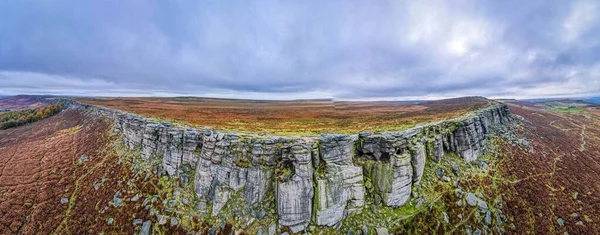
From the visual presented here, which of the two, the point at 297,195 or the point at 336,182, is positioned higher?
the point at 336,182

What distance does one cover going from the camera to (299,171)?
22672mm

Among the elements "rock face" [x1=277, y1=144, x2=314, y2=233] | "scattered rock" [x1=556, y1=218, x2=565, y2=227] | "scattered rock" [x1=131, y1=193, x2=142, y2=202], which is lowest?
"scattered rock" [x1=556, y1=218, x2=565, y2=227]

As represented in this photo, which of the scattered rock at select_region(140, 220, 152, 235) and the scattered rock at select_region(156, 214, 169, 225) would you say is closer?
the scattered rock at select_region(140, 220, 152, 235)

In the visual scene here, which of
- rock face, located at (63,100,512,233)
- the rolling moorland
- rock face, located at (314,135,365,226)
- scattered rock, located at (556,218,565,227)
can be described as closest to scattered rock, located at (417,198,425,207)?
the rolling moorland

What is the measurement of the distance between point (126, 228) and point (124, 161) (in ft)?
40.8

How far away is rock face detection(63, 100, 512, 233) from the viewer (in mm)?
22578

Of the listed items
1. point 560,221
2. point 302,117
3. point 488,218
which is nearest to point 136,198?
point 302,117

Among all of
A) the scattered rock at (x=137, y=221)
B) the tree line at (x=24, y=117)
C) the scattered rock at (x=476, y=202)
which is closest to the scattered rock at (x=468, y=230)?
the scattered rock at (x=476, y=202)

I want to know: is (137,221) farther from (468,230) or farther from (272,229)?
(468,230)

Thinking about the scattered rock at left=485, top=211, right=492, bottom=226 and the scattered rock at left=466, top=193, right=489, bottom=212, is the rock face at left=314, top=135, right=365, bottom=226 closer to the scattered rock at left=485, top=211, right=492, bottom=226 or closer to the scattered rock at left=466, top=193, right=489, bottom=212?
the scattered rock at left=466, top=193, right=489, bottom=212

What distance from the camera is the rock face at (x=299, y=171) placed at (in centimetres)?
2258

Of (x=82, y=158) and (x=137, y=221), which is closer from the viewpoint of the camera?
(x=137, y=221)

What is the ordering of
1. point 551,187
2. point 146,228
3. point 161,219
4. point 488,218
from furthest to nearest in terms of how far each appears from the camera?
point 551,187, point 488,218, point 161,219, point 146,228

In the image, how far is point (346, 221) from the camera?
23328 millimetres
